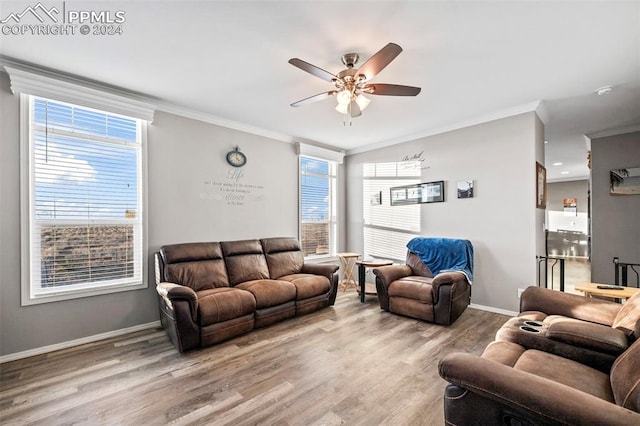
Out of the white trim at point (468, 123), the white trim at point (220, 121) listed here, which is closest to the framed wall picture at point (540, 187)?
the white trim at point (468, 123)

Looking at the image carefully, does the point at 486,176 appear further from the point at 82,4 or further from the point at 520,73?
the point at 82,4

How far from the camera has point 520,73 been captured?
276 centimetres

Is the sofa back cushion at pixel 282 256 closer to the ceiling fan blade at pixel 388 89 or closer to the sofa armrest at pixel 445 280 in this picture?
the sofa armrest at pixel 445 280

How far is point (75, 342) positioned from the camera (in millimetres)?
2850

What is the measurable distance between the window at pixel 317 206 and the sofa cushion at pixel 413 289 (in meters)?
1.95

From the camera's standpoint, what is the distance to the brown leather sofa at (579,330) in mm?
1516

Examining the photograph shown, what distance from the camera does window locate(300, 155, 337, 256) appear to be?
5.20m

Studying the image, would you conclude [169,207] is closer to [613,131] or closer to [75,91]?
[75,91]

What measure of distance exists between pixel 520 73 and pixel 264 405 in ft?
12.2

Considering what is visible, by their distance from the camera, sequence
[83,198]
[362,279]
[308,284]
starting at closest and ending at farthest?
[83,198], [308,284], [362,279]

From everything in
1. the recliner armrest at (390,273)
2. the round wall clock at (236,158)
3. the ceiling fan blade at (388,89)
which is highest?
the ceiling fan blade at (388,89)

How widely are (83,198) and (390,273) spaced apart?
12.4 ft

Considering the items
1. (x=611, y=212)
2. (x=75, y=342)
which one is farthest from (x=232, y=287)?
(x=611, y=212)

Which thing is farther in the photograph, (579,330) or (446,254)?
(446,254)
